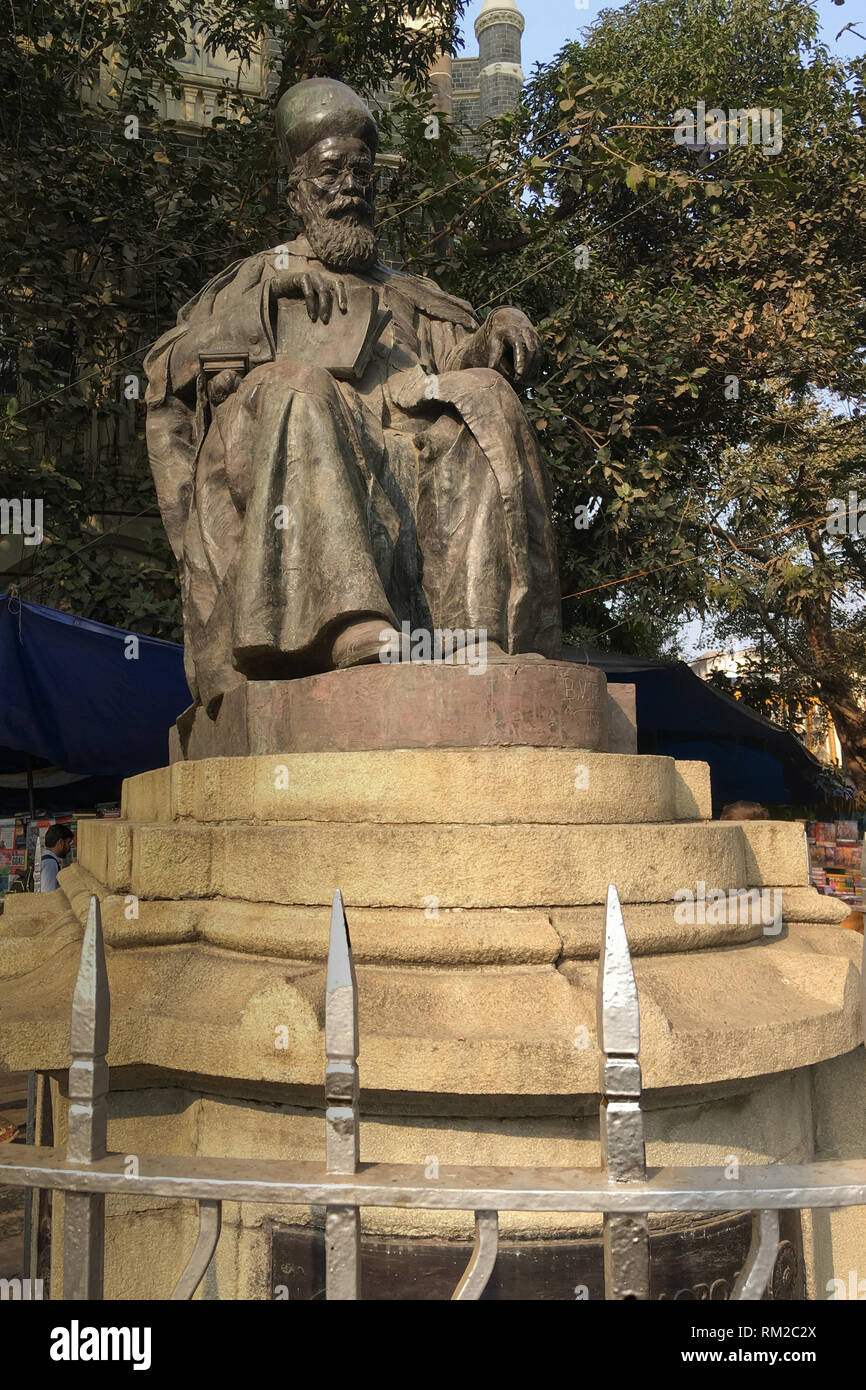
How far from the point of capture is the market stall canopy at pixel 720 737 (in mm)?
9820

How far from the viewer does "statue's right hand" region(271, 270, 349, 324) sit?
3809mm

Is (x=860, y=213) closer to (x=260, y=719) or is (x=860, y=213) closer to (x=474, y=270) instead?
(x=474, y=270)

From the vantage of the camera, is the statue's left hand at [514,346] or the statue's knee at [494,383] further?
the statue's left hand at [514,346]

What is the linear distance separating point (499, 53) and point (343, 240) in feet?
115

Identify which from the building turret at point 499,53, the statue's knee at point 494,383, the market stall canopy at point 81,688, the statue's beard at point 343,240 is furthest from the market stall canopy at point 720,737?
the building turret at point 499,53

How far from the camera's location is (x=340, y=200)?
396 centimetres

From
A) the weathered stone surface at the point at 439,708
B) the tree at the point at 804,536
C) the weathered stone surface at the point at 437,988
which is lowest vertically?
the weathered stone surface at the point at 437,988

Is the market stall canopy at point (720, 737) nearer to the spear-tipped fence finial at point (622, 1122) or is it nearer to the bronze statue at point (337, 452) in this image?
the bronze statue at point (337, 452)

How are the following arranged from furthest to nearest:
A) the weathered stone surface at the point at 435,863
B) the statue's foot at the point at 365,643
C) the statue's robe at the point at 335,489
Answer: the statue's robe at the point at 335,489 < the statue's foot at the point at 365,643 < the weathered stone surface at the point at 435,863

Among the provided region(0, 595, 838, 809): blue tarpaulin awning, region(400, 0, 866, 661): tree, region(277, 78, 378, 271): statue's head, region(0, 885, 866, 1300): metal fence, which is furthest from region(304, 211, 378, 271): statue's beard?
region(400, 0, 866, 661): tree

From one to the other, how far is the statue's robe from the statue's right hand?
0.18 ft

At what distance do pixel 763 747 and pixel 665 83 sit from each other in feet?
29.0

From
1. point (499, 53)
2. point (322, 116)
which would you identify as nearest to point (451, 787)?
point (322, 116)

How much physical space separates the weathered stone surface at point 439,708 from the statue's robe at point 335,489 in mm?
259
